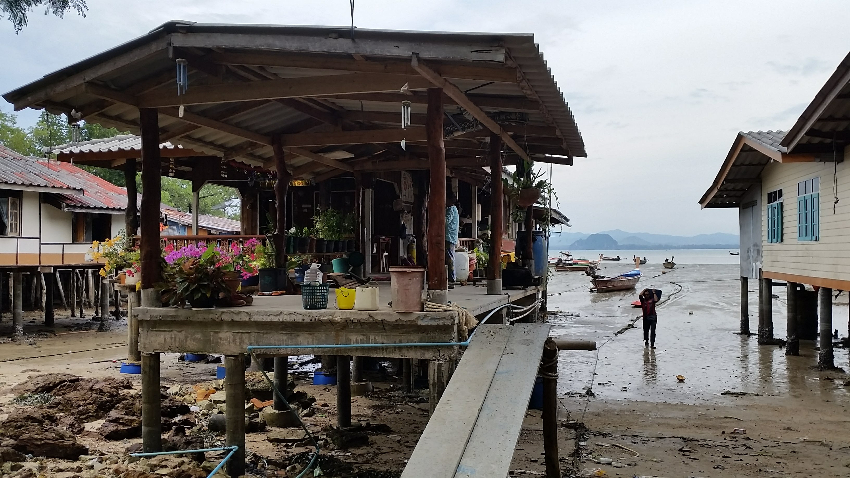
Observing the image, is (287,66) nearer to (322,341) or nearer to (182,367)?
(322,341)

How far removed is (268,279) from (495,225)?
3452 mm

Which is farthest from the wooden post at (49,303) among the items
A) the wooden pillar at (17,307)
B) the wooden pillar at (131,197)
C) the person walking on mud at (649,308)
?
the person walking on mud at (649,308)

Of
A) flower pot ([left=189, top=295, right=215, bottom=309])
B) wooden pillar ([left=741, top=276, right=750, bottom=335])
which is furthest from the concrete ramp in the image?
wooden pillar ([left=741, top=276, right=750, bottom=335])

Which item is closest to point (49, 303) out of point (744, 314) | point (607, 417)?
point (607, 417)

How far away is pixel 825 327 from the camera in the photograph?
603 inches

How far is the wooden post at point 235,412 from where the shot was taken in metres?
7.46

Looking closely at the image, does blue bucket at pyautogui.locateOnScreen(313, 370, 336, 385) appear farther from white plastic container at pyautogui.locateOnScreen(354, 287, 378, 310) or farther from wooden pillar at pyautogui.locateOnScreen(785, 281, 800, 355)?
wooden pillar at pyautogui.locateOnScreen(785, 281, 800, 355)

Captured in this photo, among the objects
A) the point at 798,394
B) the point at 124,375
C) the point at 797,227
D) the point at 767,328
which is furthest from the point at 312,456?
the point at 767,328

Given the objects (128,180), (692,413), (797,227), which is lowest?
(692,413)

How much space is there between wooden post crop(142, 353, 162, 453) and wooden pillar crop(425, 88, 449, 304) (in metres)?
3.31

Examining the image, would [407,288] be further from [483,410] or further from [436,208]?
[483,410]

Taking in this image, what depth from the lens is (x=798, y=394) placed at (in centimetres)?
1331

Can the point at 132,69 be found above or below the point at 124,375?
above

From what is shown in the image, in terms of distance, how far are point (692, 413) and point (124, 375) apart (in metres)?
11.1
